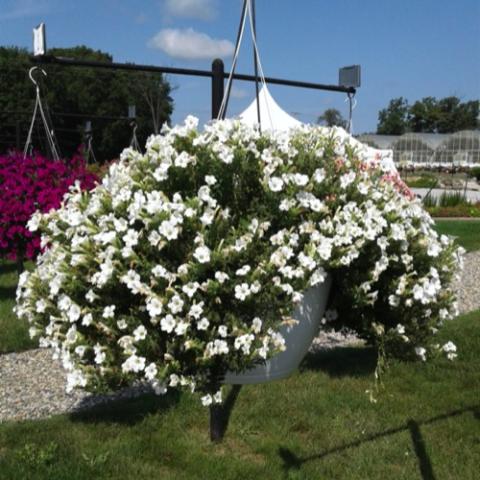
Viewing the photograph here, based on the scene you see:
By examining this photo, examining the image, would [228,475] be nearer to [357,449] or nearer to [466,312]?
[357,449]

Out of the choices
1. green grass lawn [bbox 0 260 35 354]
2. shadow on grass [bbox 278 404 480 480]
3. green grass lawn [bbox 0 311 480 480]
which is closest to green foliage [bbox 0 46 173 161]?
green grass lawn [bbox 0 260 35 354]

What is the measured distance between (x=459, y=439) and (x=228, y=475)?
1.34m

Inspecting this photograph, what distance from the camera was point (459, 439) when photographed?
3.62m

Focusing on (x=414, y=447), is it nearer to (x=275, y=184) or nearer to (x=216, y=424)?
(x=216, y=424)

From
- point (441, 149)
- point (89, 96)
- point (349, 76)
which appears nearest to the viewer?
point (349, 76)

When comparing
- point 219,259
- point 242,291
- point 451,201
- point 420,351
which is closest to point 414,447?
point 420,351

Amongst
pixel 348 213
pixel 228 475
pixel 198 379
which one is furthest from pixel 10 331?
pixel 348 213

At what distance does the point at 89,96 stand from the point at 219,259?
51750 mm

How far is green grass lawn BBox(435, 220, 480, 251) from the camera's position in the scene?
12.2 meters

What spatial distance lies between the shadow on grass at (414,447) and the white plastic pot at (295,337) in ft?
2.09

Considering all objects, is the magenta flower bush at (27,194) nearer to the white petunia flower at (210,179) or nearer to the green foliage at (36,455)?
the green foliage at (36,455)

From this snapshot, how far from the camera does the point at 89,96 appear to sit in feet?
169

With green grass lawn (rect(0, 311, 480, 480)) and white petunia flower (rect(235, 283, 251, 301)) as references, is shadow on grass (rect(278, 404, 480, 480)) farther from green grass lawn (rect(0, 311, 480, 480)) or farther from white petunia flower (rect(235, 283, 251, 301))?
white petunia flower (rect(235, 283, 251, 301))

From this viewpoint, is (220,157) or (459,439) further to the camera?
(459,439)
